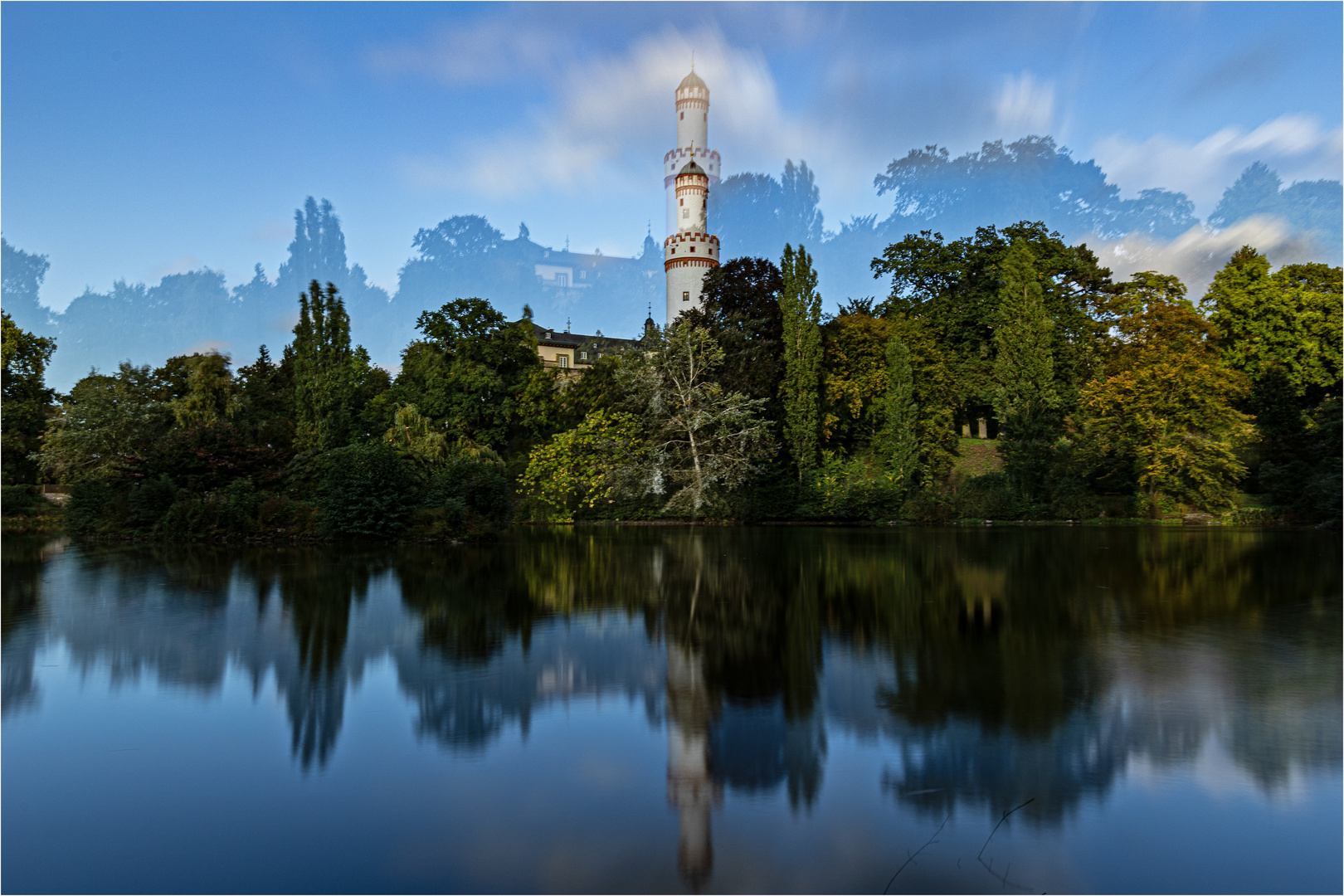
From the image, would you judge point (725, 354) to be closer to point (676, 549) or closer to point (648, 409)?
point (648, 409)

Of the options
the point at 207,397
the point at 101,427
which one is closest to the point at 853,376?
the point at 207,397

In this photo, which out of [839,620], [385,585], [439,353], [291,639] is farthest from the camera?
[439,353]

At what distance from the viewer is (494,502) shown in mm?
21375

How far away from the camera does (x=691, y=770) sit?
477cm

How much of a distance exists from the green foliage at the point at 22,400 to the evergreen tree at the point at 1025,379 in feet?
134

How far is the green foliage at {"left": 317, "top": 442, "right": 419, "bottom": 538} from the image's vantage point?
19625mm

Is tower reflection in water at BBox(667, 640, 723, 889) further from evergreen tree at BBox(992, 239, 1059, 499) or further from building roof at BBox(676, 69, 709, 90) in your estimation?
building roof at BBox(676, 69, 709, 90)

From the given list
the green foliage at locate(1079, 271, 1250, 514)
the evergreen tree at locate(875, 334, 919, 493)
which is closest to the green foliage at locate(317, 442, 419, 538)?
the evergreen tree at locate(875, 334, 919, 493)

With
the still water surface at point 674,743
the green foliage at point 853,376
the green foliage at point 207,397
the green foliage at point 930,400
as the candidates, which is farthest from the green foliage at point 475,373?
the still water surface at point 674,743

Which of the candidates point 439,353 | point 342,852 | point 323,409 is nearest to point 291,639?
point 342,852

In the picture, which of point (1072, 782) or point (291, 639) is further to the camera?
point (291, 639)

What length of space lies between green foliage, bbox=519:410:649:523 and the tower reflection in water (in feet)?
71.4

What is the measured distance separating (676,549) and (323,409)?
19927 mm

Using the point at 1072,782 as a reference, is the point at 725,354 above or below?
above
